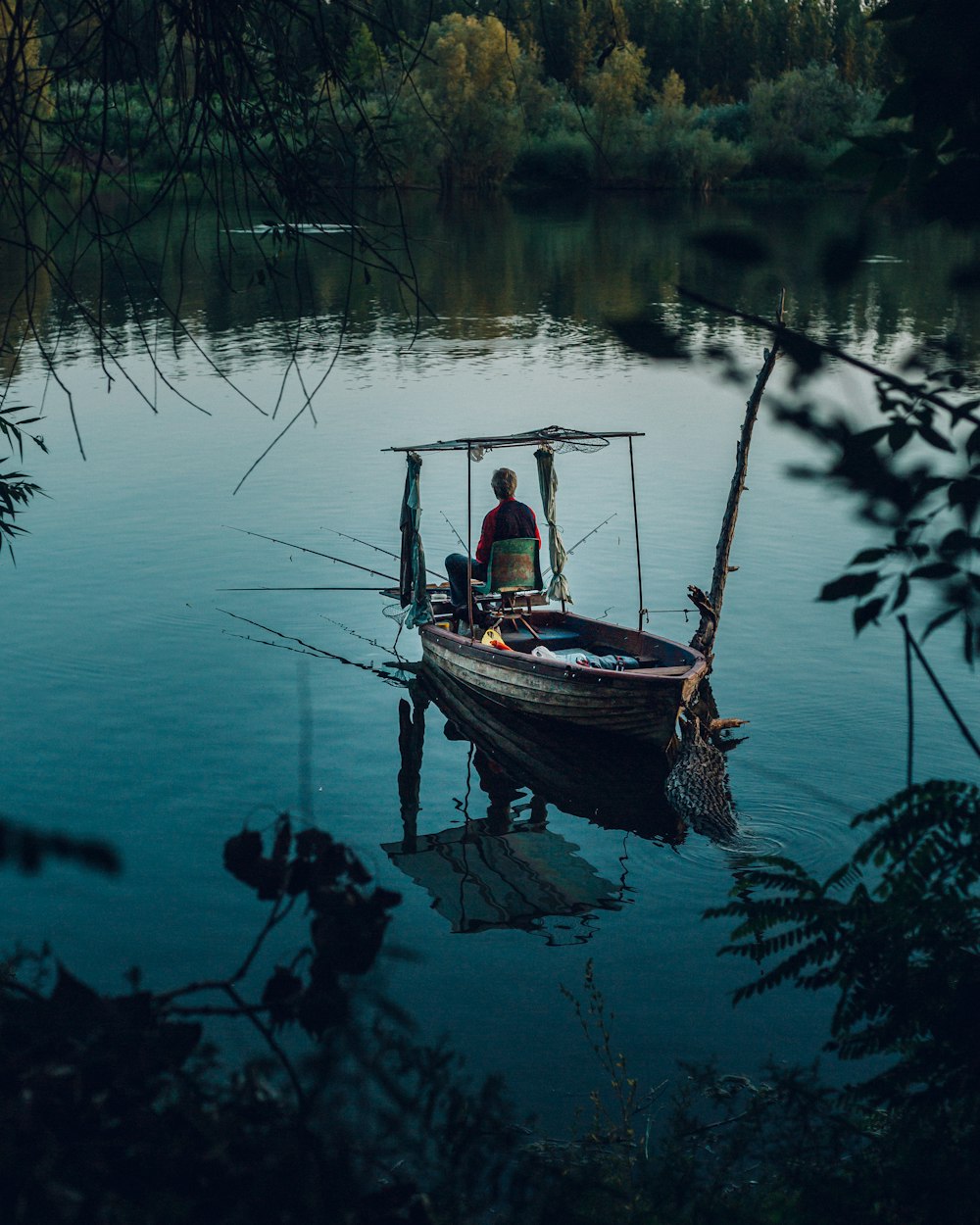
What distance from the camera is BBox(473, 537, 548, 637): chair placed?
1652 cm

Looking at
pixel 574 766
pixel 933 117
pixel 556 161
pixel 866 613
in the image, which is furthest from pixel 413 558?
pixel 556 161

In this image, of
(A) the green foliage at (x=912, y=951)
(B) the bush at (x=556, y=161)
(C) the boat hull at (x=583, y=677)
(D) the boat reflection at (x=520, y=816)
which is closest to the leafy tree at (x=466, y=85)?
(B) the bush at (x=556, y=161)

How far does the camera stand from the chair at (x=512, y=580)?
1652 centimetres

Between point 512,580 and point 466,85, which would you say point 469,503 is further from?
point 466,85

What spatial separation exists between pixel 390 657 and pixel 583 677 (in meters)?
4.98

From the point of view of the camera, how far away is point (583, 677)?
48.7 ft

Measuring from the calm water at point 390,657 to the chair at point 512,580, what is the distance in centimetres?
174

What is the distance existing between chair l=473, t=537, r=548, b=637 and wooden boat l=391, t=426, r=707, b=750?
2 cm

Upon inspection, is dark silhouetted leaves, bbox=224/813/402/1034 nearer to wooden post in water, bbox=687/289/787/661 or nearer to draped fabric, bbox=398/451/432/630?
wooden post in water, bbox=687/289/787/661

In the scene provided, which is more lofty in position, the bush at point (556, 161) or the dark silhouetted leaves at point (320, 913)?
the bush at point (556, 161)

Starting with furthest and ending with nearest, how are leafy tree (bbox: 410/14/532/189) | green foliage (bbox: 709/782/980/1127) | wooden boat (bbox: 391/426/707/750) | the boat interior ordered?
leafy tree (bbox: 410/14/532/189)
the boat interior
wooden boat (bbox: 391/426/707/750)
green foliage (bbox: 709/782/980/1127)

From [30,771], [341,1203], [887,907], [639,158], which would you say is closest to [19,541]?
[30,771]

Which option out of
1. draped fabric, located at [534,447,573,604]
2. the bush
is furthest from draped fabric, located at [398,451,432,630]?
the bush

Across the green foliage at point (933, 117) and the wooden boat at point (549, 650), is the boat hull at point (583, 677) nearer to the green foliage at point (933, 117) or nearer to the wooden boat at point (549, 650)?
the wooden boat at point (549, 650)
